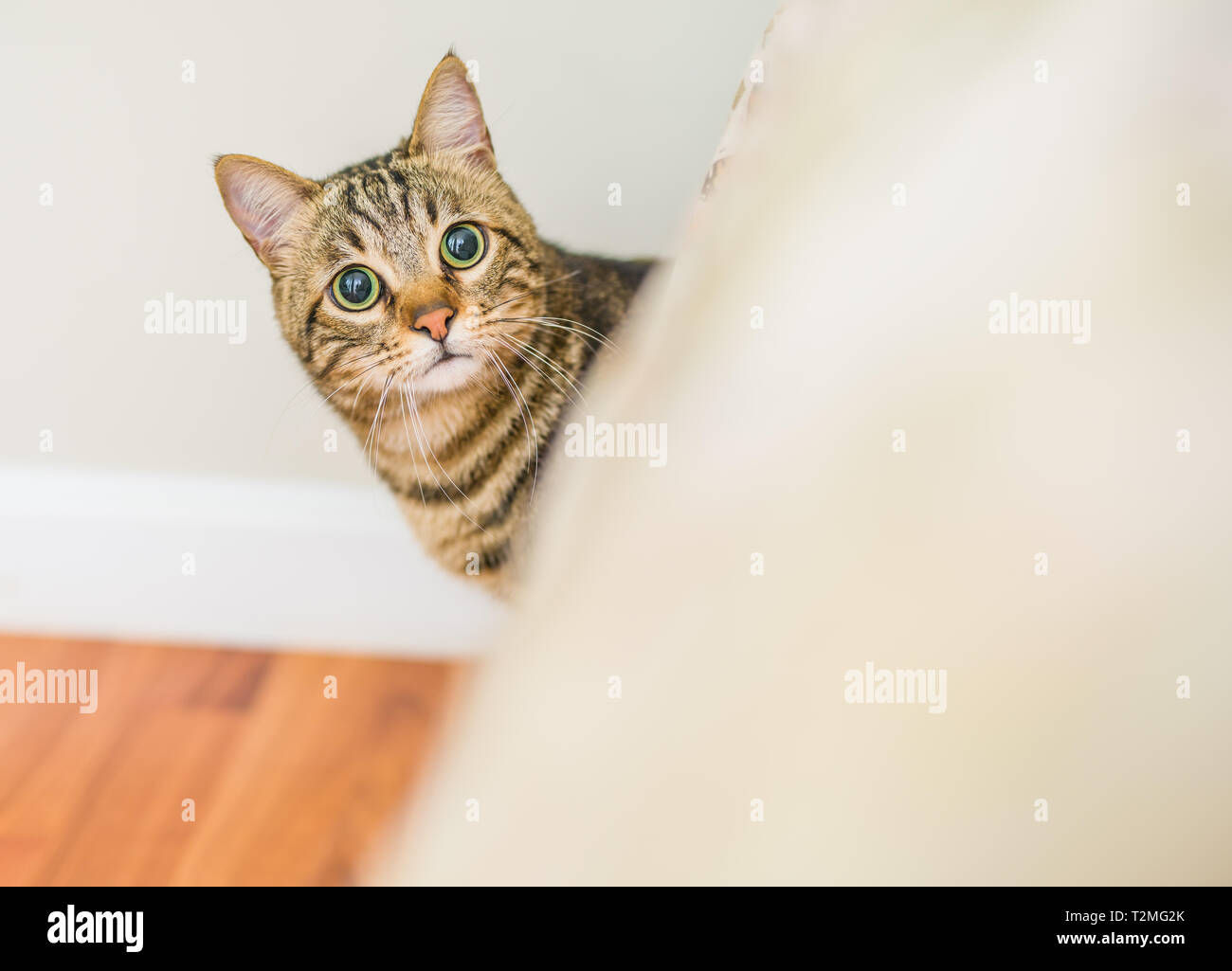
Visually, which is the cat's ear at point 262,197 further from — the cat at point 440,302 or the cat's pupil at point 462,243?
the cat's pupil at point 462,243

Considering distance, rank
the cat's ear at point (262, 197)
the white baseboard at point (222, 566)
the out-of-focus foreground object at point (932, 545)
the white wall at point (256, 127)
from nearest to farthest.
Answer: the out-of-focus foreground object at point (932, 545)
the cat's ear at point (262, 197)
the white wall at point (256, 127)
the white baseboard at point (222, 566)

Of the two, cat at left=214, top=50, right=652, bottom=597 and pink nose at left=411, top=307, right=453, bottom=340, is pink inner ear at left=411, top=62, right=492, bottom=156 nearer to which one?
cat at left=214, top=50, right=652, bottom=597

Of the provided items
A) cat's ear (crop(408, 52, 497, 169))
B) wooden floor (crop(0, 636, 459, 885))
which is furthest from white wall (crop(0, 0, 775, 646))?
wooden floor (crop(0, 636, 459, 885))

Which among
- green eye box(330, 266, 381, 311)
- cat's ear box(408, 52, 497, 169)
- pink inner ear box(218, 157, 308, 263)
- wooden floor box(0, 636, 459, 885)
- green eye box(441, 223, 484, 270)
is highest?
cat's ear box(408, 52, 497, 169)

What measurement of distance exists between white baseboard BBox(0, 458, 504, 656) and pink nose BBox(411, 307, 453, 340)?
474 mm

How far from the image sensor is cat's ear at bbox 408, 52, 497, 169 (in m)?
0.62

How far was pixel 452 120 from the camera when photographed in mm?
642

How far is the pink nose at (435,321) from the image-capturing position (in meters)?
0.62

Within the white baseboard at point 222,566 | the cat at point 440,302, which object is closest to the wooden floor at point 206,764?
the white baseboard at point 222,566

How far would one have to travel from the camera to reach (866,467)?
217 mm

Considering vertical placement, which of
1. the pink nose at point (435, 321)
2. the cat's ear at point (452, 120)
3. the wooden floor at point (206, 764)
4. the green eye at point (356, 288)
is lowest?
the wooden floor at point (206, 764)
